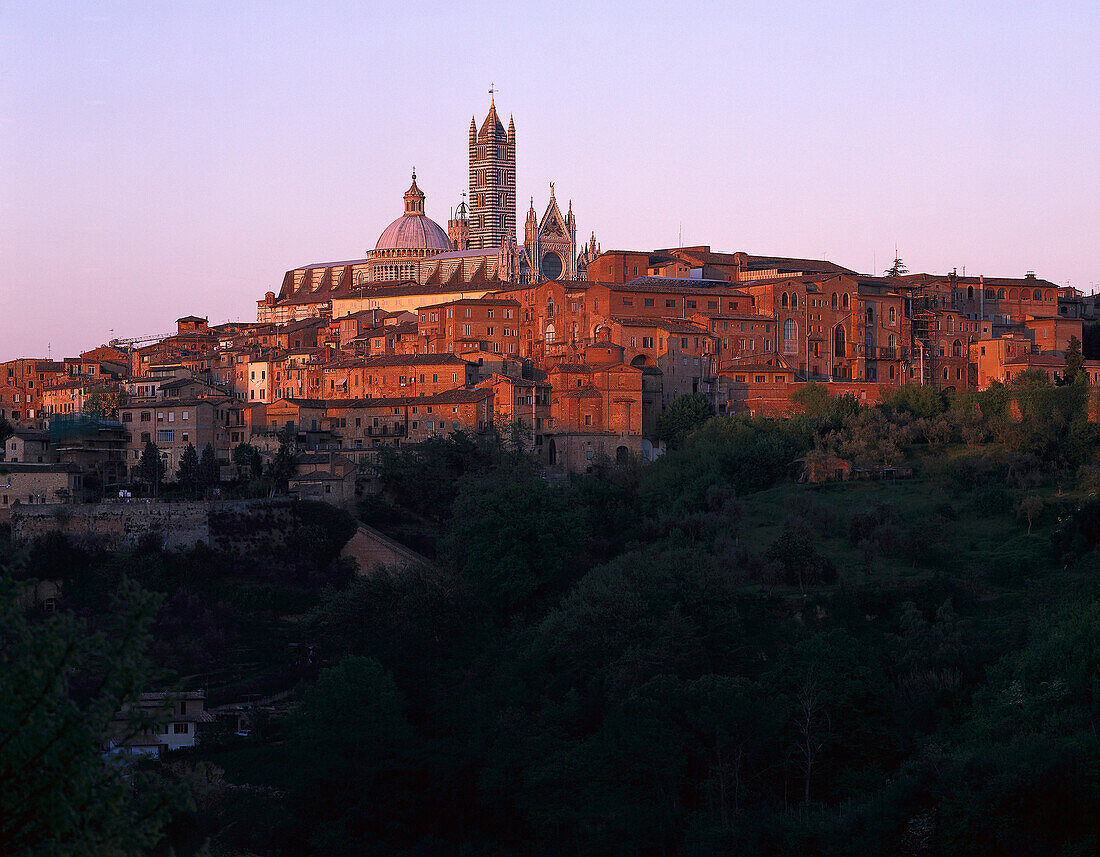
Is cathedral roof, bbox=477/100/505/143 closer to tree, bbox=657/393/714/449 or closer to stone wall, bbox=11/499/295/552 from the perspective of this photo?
tree, bbox=657/393/714/449

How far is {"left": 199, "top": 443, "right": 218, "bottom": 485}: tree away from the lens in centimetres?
4081

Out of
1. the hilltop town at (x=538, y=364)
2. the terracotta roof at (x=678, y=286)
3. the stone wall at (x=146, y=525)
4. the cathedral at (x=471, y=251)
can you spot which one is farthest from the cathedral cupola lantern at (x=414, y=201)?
the stone wall at (x=146, y=525)

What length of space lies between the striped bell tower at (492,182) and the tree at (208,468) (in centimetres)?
3800

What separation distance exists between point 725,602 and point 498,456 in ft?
50.2

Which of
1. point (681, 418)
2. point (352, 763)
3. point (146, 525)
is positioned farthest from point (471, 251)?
point (352, 763)

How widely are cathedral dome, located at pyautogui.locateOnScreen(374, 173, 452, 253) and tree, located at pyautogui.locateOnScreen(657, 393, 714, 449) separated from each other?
98.9 feet

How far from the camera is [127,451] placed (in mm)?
44312

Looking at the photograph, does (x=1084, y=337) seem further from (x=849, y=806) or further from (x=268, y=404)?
(x=849, y=806)

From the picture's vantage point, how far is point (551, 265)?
74.2 meters

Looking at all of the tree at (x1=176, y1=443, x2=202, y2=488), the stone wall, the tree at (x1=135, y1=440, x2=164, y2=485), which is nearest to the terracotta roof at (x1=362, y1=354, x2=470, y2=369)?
the tree at (x1=176, y1=443, x2=202, y2=488)

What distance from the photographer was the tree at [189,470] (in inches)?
1603

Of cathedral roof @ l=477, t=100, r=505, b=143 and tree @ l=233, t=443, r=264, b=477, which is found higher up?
cathedral roof @ l=477, t=100, r=505, b=143

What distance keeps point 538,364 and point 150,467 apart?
15227 millimetres

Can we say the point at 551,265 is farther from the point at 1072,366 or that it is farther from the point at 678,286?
the point at 1072,366
